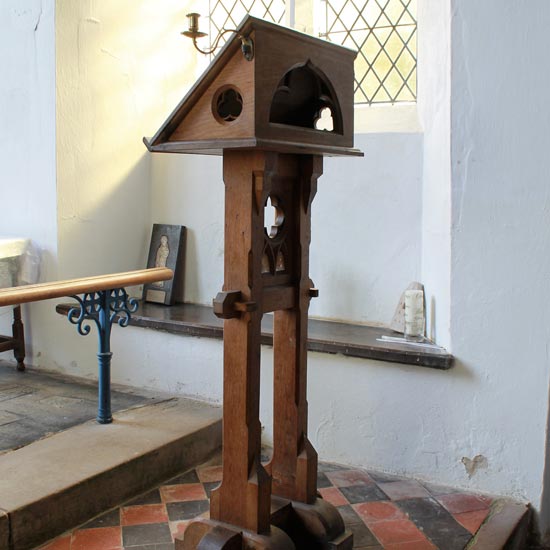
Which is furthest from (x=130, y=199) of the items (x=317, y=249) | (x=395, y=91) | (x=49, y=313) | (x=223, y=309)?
(x=223, y=309)

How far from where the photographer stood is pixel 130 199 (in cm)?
430

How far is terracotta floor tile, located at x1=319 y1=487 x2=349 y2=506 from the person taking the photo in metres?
2.85

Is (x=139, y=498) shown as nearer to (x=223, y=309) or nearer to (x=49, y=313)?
(x=223, y=309)

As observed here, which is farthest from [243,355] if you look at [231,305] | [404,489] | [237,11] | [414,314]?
[237,11]

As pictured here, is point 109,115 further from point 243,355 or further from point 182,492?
point 243,355

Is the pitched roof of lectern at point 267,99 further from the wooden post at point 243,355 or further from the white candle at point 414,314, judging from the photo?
the white candle at point 414,314

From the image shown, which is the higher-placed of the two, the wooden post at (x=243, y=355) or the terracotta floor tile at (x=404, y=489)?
the wooden post at (x=243, y=355)

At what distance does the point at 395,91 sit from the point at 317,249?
875 millimetres

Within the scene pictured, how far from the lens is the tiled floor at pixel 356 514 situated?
8.34 ft

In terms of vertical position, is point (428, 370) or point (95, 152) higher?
point (95, 152)

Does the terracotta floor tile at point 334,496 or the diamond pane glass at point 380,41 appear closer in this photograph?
the terracotta floor tile at point 334,496

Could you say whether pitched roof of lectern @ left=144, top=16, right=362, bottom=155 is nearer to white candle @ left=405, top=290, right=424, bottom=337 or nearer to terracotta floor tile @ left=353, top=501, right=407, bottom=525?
white candle @ left=405, top=290, right=424, bottom=337

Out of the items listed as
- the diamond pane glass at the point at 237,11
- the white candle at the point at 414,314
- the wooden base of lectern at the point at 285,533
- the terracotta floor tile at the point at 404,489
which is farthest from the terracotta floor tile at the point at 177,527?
the diamond pane glass at the point at 237,11

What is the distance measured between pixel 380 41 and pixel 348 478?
2132mm
